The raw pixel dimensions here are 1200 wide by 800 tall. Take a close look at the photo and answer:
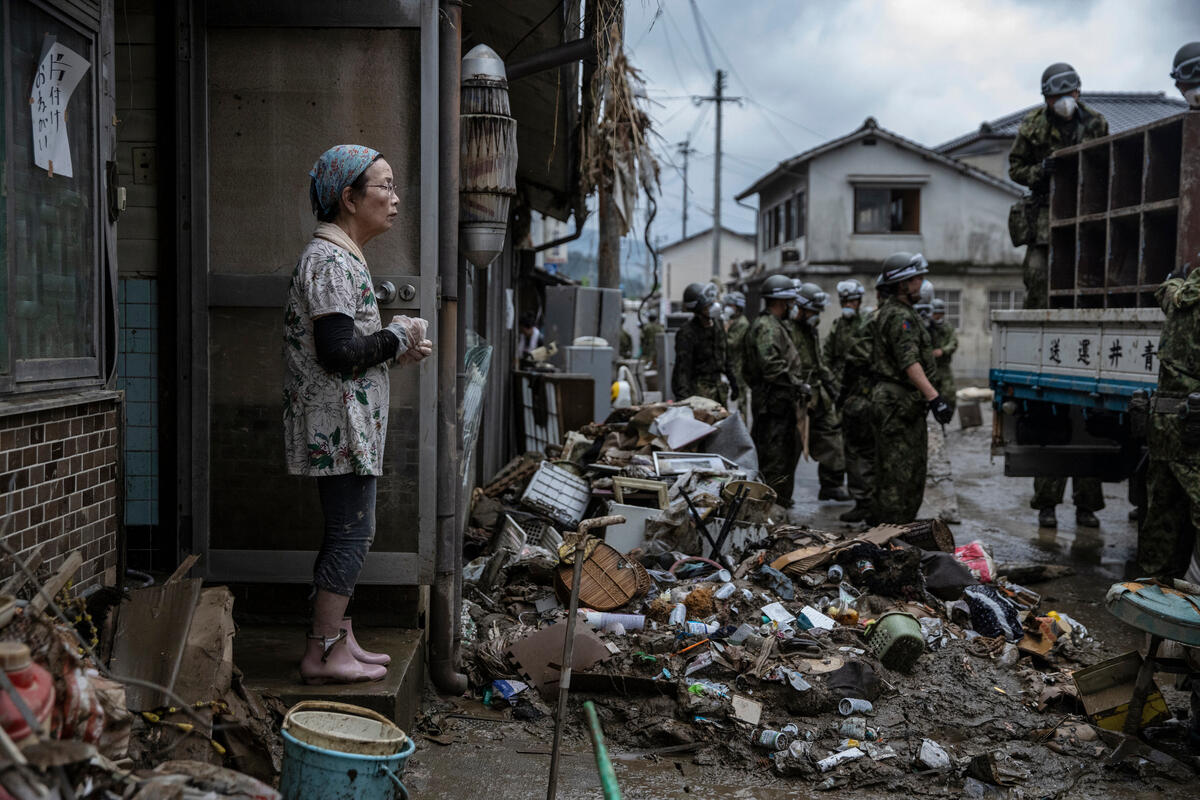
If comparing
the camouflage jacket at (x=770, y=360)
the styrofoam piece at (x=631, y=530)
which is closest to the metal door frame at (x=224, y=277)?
the styrofoam piece at (x=631, y=530)

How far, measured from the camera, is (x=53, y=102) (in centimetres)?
310

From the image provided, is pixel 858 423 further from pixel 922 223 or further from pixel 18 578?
pixel 922 223

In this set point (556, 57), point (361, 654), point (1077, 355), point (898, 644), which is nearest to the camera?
point (361, 654)

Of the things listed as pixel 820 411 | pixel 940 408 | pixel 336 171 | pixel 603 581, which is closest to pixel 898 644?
pixel 603 581

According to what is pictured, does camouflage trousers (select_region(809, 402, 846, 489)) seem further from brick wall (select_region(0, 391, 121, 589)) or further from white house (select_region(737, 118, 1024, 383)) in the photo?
white house (select_region(737, 118, 1024, 383))

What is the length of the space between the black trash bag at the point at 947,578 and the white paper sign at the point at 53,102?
16.8 feet

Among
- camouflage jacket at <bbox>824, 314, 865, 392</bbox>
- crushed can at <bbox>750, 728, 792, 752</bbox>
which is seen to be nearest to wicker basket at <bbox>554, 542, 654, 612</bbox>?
crushed can at <bbox>750, 728, 792, 752</bbox>

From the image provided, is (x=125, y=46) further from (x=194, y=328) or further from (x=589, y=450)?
(x=589, y=450)

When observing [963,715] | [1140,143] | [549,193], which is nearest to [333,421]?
[963,715]

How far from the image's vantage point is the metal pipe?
5184mm

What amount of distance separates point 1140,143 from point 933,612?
4.00m

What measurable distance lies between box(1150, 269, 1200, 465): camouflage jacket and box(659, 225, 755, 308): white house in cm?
5847

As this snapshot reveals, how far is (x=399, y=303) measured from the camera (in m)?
4.33

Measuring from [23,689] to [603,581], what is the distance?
3810 mm
